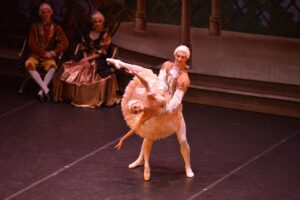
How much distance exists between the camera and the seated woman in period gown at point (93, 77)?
31.3ft

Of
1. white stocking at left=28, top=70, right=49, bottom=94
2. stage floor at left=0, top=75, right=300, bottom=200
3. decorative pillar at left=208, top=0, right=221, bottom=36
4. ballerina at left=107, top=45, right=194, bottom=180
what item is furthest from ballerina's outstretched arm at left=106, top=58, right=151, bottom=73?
decorative pillar at left=208, top=0, right=221, bottom=36

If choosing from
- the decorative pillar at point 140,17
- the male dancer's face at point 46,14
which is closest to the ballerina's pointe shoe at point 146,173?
the male dancer's face at point 46,14

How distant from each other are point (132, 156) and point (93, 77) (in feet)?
5.64

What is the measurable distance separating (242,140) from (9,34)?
12.6ft

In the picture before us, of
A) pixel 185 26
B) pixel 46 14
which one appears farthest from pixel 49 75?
pixel 185 26

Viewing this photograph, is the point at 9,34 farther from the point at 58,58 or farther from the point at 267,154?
the point at 267,154

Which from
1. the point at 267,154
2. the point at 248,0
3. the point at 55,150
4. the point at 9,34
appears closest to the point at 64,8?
the point at 9,34

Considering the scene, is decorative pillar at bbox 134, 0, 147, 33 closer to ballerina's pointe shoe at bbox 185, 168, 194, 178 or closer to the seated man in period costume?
the seated man in period costume

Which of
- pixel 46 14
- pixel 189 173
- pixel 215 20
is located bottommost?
pixel 189 173

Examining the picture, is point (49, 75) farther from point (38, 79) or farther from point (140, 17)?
point (140, 17)

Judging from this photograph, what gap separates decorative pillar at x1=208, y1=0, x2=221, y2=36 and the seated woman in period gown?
169 centimetres

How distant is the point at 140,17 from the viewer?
11.1m

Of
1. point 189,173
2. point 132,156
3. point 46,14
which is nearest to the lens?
point 189,173

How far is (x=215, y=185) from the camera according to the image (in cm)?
744
